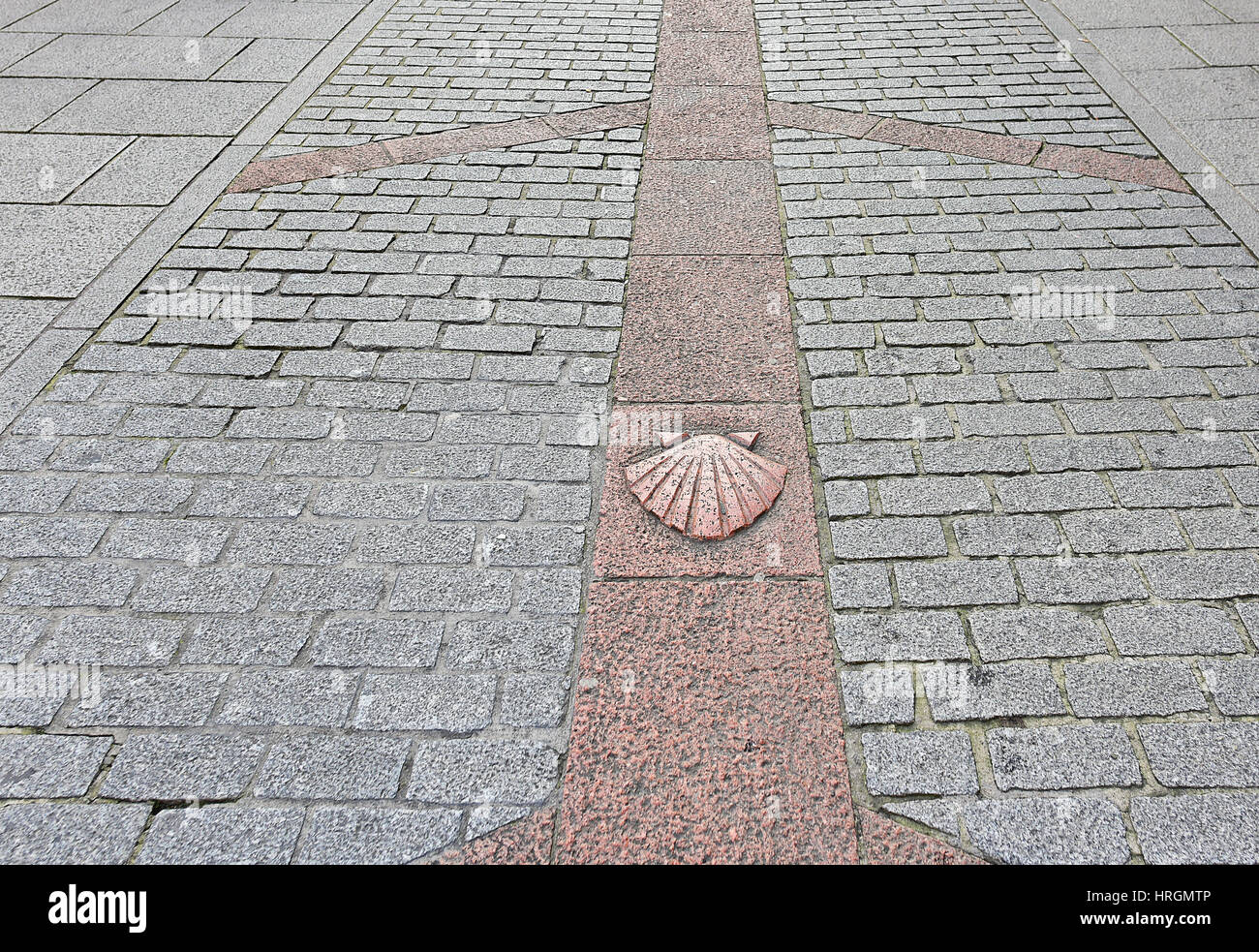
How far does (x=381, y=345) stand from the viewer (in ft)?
12.1

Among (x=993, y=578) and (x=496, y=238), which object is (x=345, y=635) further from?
(x=496, y=238)

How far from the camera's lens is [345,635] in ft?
8.34

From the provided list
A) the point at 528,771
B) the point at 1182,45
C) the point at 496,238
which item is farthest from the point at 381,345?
the point at 1182,45

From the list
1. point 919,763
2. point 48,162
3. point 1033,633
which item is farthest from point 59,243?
point 1033,633

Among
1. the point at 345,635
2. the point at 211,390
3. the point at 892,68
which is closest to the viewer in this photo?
the point at 345,635

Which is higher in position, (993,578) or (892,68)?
(892,68)

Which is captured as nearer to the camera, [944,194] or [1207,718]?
[1207,718]

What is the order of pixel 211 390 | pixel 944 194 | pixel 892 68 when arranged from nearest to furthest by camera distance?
pixel 211 390 < pixel 944 194 < pixel 892 68

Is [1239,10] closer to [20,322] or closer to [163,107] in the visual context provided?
[163,107]

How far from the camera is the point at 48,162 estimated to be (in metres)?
5.09

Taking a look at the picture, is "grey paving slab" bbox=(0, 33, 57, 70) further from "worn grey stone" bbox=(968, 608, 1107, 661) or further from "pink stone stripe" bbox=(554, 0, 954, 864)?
"worn grey stone" bbox=(968, 608, 1107, 661)

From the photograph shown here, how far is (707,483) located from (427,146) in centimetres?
352

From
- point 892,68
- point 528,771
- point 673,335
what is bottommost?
point 528,771
